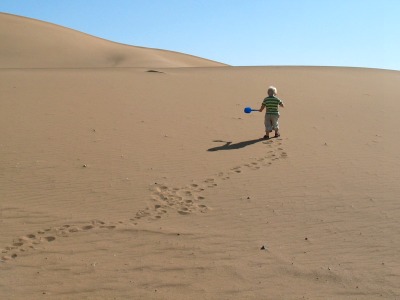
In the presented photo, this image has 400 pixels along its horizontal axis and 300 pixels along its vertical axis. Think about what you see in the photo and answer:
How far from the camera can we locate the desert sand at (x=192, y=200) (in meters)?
4.34

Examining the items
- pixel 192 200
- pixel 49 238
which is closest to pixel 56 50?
pixel 192 200

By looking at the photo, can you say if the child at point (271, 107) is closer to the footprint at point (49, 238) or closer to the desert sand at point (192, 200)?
the desert sand at point (192, 200)

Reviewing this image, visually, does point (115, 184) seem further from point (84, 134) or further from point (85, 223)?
point (84, 134)

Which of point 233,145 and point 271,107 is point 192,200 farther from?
point 271,107

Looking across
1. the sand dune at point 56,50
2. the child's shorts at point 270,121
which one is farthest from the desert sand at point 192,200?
the sand dune at point 56,50

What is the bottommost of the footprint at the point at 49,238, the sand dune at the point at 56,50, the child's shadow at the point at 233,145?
the footprint at the point at 49,238

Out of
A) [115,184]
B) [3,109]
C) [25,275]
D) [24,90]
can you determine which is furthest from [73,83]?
[25,275]

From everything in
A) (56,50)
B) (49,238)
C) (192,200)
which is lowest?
(49,238)

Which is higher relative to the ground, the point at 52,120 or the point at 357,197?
the point at 52,120

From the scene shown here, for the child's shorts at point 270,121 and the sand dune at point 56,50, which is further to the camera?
the sand dune at point 56,50

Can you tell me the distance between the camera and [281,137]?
9.82 metres

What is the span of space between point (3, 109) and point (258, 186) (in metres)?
7.08

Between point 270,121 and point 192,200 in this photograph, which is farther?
point 270,121

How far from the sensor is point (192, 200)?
625 cm
